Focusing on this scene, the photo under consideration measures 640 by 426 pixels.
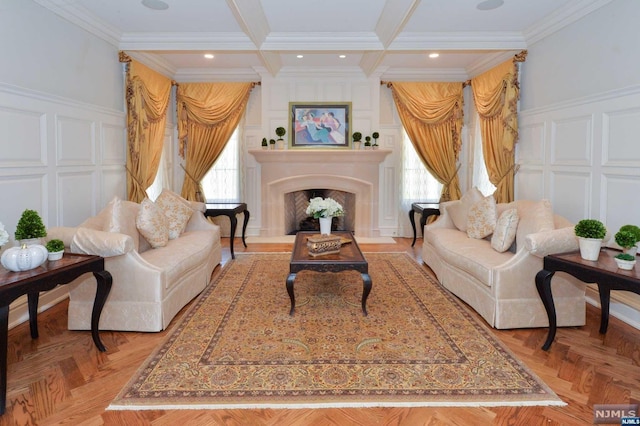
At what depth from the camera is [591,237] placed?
2760mm

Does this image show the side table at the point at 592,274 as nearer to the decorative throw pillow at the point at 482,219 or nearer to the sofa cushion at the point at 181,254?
the decorative throw pillow at the point at 482,219

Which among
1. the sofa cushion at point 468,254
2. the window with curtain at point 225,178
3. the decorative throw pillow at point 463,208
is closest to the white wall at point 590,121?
the decorative throw pillow at point 463,208

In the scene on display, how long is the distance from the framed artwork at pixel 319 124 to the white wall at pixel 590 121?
9.80ft

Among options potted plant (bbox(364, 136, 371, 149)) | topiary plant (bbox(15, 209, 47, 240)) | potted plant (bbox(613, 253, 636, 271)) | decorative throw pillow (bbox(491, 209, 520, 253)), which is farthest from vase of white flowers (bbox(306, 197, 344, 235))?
potted plant (bbox(364, 136, 371, 149))

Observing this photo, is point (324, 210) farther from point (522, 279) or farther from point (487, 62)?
point (487, 62)

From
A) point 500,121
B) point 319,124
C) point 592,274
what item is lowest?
point 592,274

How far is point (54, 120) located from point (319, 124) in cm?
417

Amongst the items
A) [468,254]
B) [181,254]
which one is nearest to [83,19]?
[181,254]

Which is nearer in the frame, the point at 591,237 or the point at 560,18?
the point at 591,237

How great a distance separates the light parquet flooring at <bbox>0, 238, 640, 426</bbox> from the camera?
82.4 inches

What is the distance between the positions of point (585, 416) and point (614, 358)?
3.09 feet

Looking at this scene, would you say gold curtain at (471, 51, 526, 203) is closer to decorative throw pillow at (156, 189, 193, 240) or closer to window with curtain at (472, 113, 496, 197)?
window with curtain at (472, 113, 496, 197)

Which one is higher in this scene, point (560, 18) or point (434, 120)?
point (560, 18)

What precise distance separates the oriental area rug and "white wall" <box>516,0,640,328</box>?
1730mm
